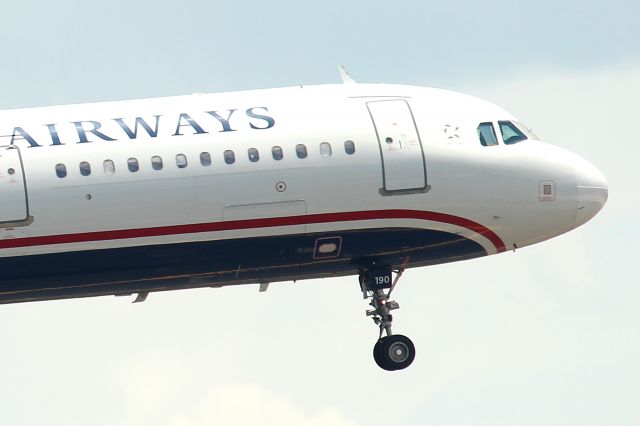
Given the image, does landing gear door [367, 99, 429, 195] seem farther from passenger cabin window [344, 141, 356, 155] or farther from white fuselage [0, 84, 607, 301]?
passenger cabin window [344, 141, 356, 155]

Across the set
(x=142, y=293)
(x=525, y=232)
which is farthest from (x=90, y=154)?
(x=525, y=232)

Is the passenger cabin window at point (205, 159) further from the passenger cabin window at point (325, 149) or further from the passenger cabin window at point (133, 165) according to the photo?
the passenger cabin window at point (325, 149)

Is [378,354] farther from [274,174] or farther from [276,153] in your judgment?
[276,153]

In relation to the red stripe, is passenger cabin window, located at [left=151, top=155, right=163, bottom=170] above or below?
above

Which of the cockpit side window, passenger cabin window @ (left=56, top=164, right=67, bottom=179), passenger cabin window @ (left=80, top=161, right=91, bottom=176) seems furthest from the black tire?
passenger cabin window @ (left=56, top=164, right=67, bottom=179)

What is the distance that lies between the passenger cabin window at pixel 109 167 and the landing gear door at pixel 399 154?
768 centimetres

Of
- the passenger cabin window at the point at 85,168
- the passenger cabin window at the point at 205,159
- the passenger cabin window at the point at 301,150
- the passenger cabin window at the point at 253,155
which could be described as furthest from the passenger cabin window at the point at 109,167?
the passenger cabin window at the point at 301,150

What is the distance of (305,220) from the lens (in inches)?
1999

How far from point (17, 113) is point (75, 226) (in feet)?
13.9

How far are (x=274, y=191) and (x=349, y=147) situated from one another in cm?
260

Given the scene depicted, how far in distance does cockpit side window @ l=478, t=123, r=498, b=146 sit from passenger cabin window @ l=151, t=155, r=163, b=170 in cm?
984

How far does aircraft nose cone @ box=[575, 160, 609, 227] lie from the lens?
53.6m

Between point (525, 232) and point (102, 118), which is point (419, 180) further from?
point (102, 118)

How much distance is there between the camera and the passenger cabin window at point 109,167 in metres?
49.5
